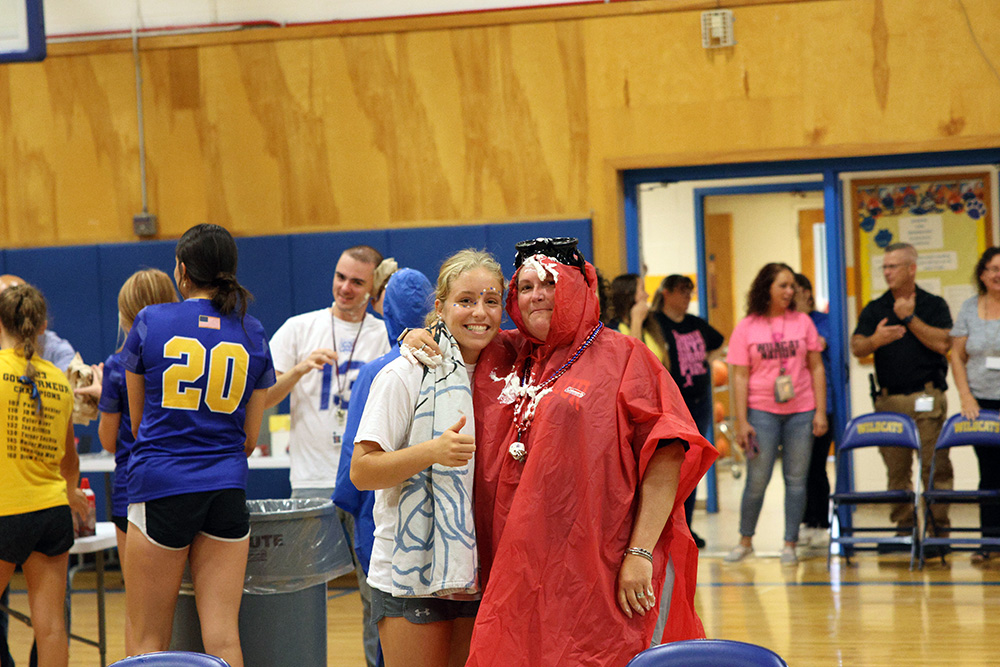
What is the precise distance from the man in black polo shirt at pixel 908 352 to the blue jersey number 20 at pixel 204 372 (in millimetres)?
4254

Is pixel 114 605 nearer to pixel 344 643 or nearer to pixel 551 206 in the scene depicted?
pixel 344 643

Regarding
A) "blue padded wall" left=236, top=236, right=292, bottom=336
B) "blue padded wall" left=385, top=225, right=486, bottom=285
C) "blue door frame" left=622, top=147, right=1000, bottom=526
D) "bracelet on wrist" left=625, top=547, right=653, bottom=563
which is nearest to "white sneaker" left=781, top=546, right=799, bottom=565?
"blue door frame" left=622, top=147, right=1000, bottom=526

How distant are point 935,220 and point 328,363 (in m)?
4.37

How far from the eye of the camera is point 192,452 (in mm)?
2934

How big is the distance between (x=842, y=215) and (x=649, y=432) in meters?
4.61

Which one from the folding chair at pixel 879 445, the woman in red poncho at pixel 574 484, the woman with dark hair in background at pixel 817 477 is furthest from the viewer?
the woman with dark hair in background at pixel 817 477

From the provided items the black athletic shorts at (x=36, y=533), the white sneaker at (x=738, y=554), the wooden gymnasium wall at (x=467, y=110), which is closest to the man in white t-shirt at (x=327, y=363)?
the black athletic shorts at (x=36, y=533)

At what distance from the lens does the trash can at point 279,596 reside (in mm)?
3102

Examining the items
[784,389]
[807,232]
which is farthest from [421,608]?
[807,232]

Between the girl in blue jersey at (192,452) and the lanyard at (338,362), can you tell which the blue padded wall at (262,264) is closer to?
the lanyard at (338,362)

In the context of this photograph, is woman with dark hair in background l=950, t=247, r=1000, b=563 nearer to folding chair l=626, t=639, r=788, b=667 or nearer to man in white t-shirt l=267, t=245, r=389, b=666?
man in white t-shirt l=267, t=245, r=389, b=666

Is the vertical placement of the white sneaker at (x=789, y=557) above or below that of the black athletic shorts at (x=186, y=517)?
below

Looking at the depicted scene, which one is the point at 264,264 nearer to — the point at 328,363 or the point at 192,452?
the point at 328,363

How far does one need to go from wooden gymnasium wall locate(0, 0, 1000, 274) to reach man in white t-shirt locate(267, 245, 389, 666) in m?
2.32
